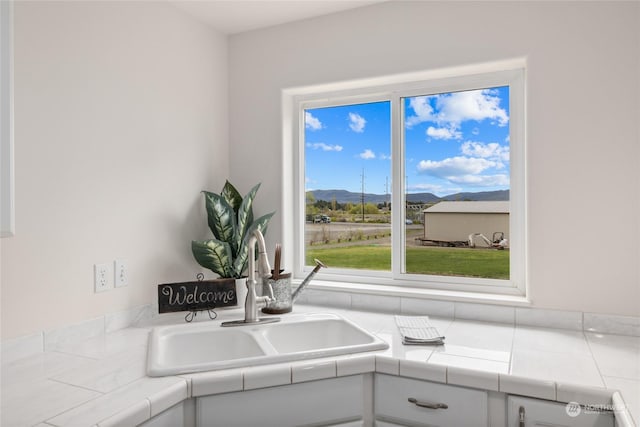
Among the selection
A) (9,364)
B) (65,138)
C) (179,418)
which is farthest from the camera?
(65,138)

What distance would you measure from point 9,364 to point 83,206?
59 centimetres

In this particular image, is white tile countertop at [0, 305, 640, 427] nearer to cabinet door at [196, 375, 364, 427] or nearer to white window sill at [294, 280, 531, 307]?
cabinet door at [196, 375, 364, 427]

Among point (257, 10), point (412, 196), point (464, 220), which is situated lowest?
point (464, 220)

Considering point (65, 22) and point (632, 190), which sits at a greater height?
point (65, 22)

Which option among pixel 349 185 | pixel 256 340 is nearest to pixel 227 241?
pixel 256 340

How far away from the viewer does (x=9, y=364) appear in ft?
4.41

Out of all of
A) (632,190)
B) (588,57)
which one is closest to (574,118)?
(588,57)

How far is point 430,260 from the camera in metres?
2.13

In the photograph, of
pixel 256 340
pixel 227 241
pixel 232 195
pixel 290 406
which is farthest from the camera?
pixel 232 195

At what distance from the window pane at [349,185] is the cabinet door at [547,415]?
1.05m

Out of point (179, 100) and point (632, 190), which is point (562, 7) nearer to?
point (632, 190)

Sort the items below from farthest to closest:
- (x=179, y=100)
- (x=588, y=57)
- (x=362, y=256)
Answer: (x=362, y=256), (x=179, y=100), (x=588, y=57)

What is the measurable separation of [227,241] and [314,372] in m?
0.96

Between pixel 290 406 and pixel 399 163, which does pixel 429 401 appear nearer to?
pixel 290 406
